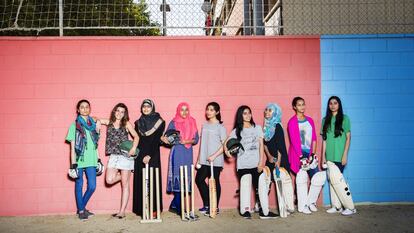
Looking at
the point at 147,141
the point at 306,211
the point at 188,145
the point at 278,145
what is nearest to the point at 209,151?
the point at 188,145

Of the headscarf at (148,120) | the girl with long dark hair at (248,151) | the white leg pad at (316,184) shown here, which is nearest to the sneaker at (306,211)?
the white leg pad at (316,184)

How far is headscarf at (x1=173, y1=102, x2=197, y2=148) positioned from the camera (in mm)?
6047

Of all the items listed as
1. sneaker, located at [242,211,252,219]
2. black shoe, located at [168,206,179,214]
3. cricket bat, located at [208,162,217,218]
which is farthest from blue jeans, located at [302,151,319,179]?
black shoe, located at [168,206,179,214]

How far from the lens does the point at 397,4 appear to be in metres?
7.14

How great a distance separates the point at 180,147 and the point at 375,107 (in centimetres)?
324

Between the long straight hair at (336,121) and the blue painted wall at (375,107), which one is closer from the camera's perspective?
the long straight hair at (336,121)

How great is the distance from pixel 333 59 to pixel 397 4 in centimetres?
177

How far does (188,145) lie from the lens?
606cm

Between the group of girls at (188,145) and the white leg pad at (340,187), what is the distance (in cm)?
12

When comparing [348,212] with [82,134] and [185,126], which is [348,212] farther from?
[82,134]

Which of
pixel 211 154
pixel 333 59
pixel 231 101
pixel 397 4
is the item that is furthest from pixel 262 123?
pixel 397 4

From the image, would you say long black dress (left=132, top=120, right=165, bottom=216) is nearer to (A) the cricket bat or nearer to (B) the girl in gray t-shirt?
(B) the girl in gray t-shirt

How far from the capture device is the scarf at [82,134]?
5.86m

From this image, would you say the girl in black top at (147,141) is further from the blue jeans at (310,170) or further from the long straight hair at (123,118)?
the blue jeans at (310,170)
